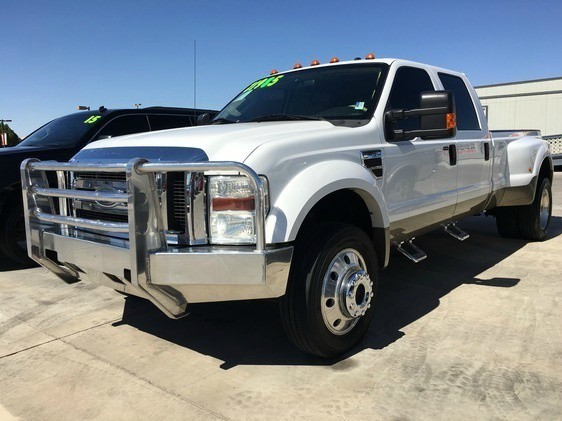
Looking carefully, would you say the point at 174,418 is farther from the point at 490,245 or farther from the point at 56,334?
the point at 490,245

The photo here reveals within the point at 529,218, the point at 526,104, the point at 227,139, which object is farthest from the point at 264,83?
the point at 526,104

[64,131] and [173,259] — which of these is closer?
[173,259]

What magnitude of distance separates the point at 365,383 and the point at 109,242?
166cm

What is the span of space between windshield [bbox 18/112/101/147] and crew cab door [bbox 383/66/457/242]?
3981mm

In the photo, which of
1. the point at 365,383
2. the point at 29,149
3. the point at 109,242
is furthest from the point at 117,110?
the point at 365,383

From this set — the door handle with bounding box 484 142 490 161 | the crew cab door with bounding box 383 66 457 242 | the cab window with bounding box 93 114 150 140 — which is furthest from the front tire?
the cab window with bounding box 93 114 150 140

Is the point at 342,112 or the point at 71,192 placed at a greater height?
the point at 342,112

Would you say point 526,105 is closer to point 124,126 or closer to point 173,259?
point 124,126

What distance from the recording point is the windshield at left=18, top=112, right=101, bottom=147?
5.95 meters

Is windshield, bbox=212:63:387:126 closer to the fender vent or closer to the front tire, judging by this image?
the fender vent

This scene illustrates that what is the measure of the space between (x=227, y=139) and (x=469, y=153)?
2.84m

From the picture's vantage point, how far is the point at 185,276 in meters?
2.46

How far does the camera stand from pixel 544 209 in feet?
21.8

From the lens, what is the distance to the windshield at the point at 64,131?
19.5ft
